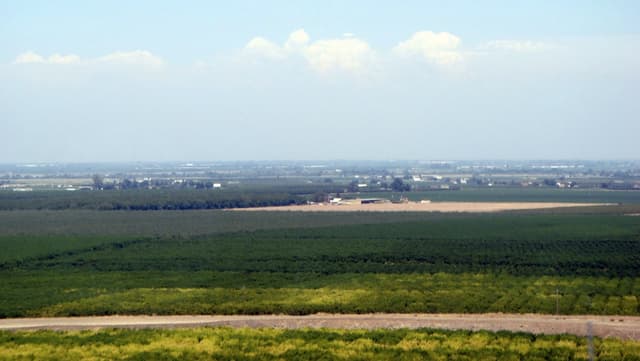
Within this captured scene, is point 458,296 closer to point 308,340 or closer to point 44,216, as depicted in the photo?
point 308,340

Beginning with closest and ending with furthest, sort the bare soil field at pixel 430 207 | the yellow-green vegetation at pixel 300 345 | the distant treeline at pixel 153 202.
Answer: the yellow-green vegetation at pixel 300 345
the bare soil field at pixel 430 207
the distant treeline at pixel 153 202

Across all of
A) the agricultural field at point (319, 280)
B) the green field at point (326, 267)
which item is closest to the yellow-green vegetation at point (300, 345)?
the agricultural field at point (319, 280)

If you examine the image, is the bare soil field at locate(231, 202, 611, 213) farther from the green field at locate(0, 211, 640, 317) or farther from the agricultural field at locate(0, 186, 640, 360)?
the green field at locate(0, 211, 640, 317)

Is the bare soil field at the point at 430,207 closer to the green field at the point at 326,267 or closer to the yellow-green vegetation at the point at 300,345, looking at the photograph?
the green field at the point at 326,267

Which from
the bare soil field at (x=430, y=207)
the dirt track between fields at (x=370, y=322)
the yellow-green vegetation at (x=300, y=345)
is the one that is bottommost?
the bare soil field at (x=430, y=207)

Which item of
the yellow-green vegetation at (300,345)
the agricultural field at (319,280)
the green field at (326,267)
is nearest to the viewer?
the yellow-green vegetation at (300,345)

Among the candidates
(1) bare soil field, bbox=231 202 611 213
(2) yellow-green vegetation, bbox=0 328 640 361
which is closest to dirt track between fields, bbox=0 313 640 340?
(2) yellow-green vegetation, bbox=0 328 640 361

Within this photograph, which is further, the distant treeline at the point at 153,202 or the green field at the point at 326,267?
the distant treeline at the point at 153,202

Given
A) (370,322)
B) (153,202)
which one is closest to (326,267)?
(370,322)
